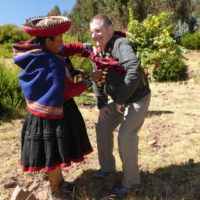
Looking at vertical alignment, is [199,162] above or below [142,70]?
below

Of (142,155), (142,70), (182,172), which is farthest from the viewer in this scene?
(142,155)

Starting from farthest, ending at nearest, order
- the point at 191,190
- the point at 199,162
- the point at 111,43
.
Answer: the point at 199,162, the point at 191,190, the point at 111,43

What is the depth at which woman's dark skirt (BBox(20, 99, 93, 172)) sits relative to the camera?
1.97 metres

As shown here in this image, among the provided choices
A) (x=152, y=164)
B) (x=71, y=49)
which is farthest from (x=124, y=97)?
(x=152, y=164)

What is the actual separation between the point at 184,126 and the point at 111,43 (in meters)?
2.95

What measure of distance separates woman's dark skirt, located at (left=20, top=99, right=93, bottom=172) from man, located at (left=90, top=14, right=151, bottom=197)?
0.47 m

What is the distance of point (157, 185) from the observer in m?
2.50

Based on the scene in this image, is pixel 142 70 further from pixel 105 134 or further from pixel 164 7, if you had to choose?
pixel 164 7

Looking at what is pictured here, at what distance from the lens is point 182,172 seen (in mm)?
2787

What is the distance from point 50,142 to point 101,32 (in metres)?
1.18

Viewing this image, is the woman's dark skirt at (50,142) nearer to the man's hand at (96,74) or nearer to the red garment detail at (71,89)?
the red garment detail at (71,89)

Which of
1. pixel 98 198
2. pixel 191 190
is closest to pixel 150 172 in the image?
pixel 191 190

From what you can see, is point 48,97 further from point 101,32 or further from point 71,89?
point 101,32

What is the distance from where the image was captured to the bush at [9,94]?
16.2 ft
